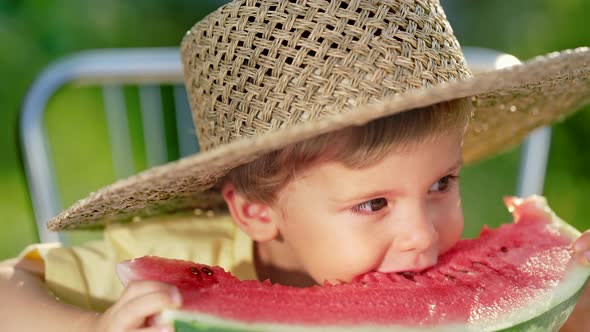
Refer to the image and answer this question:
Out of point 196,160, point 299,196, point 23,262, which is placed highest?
point 196,160

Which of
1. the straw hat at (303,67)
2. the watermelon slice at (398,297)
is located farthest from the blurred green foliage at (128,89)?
the straw hat at (303,67)

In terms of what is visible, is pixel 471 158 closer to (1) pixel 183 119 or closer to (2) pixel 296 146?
(2) pixel 296 146

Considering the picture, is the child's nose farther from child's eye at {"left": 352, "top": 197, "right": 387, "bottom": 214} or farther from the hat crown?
the hat crown

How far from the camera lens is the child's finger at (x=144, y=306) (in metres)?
0.84

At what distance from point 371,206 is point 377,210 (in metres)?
0.01

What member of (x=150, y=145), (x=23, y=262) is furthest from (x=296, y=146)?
(x=150, y=145)

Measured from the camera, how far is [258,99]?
0.98 metres

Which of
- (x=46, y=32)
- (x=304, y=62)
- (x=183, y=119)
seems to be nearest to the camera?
(x=304, y=62)

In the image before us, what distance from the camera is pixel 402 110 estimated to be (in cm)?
85

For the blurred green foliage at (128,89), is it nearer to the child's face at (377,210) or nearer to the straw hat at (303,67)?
the child's face at (377,210)

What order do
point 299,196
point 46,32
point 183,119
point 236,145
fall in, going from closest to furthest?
point 236,145, point 299,196, point 183,119, point 46,32

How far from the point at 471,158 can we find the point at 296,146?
0.58m

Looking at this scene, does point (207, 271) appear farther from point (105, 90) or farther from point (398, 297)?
point (105, 90)

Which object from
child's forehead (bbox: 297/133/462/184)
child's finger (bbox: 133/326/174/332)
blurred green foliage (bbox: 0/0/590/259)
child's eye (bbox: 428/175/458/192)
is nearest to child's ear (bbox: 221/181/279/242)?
child's forehead (bbox: 297/133/462/184)
